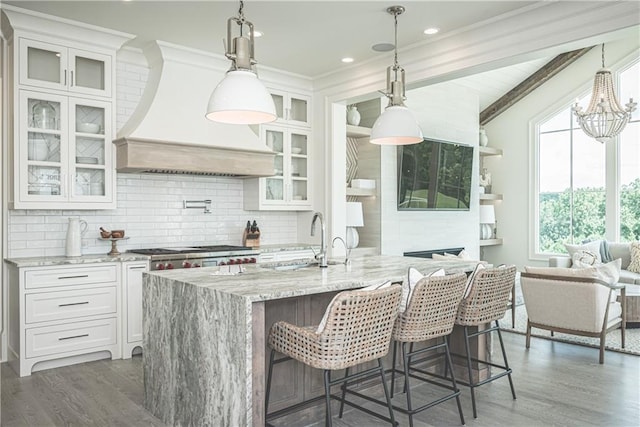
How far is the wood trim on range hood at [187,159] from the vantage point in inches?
183

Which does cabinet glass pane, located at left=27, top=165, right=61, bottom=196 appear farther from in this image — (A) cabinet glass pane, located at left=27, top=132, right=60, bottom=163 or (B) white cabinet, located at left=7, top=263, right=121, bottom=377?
(B) white cabinet, located at left=7, top=263, right=121, bottom=377

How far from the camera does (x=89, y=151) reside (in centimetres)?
470

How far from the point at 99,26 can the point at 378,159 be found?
3.74 metres

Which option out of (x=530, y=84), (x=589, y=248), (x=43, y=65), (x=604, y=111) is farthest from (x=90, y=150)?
(x=530, y=84)

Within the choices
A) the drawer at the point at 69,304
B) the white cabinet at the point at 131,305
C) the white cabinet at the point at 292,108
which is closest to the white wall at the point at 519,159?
the white cabinet at the point at 292,108

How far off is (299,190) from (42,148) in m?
2.89

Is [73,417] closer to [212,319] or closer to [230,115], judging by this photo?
[212,319]

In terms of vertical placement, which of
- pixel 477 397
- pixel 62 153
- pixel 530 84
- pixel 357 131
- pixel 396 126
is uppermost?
pixel 530 84

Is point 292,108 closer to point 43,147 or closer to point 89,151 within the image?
point 89,151

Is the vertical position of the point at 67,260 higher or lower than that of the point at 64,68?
lower

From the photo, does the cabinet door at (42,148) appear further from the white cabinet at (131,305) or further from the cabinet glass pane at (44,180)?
the white cabinet at (131,305)

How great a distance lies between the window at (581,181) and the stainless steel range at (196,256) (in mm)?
5984

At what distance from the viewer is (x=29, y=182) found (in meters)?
4.32

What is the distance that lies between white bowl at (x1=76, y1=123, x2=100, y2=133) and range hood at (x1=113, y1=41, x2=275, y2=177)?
20 centimetres
